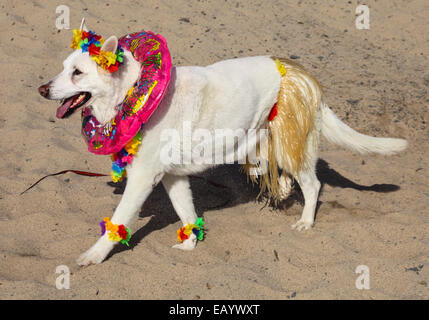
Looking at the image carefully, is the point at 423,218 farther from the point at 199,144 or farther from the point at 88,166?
the point at 88,166

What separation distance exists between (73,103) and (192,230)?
1.37 metres

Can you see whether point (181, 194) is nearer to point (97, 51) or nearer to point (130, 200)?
point (130, 200)

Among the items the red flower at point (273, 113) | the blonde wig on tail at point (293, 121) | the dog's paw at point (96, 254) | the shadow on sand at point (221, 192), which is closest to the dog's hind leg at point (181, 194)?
the shadow on sand at point (221, 192)

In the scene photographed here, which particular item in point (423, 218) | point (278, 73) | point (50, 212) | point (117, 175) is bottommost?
point (423, 218)

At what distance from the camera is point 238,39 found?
25.1 ft

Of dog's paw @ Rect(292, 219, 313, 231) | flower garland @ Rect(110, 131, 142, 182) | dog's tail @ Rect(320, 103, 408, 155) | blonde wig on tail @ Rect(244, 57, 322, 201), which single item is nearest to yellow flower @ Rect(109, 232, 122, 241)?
flower garland @ Rect(110, 131, 142, 182)

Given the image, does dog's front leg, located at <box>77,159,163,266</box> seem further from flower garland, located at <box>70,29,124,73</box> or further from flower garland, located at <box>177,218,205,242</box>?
flower garland, located at <box>70,29,124,73</box>

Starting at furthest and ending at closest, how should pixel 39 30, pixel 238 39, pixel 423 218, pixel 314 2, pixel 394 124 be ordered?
pixel 314 2 < pixel 238 39 < pixel 39 30 < pixel 394 124 < pixel 423 218

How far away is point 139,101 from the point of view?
3.56 meters

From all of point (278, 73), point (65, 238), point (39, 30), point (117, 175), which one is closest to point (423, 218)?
point (278, 73)

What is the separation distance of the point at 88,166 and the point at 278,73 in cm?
219

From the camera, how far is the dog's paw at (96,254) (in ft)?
12.3

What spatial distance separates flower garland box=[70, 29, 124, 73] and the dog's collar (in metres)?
0.22

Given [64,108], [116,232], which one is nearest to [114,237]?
[116,232]
